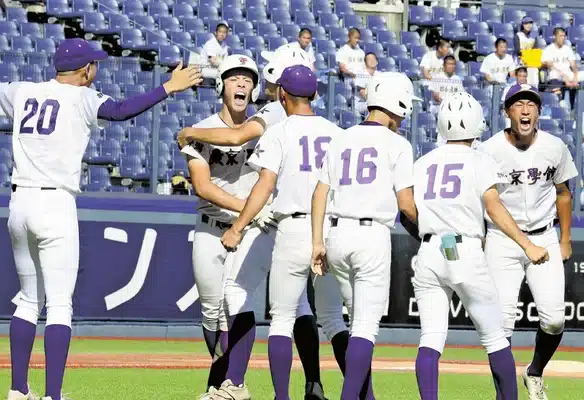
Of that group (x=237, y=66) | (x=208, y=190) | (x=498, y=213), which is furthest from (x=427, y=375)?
(x=237, y=66)

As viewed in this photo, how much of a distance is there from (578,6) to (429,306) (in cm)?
1878

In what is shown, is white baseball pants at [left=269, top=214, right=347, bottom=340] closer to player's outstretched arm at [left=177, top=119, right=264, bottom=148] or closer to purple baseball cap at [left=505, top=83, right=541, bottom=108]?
player's outstretched arm at [left=177, top=119, right=264, bottom=148]

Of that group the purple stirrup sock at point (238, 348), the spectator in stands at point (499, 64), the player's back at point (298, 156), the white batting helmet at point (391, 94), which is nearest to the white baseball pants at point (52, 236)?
the purple stirrup sock at point (238, 348)

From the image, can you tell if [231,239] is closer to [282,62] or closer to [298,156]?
[298,156]

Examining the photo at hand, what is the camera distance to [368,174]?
792 centimetres

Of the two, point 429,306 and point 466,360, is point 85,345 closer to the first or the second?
point 466,360

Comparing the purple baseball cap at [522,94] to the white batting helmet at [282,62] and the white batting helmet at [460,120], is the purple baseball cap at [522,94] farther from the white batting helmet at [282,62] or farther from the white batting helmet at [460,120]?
the white batting helmet at [282,62]

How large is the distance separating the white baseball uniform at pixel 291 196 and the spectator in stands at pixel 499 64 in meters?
13.1

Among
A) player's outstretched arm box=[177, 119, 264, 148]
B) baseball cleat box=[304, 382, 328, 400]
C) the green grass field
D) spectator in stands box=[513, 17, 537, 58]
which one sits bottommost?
the green grass field

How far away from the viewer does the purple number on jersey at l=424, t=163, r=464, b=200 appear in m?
7.85

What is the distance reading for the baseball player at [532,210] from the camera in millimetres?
9445

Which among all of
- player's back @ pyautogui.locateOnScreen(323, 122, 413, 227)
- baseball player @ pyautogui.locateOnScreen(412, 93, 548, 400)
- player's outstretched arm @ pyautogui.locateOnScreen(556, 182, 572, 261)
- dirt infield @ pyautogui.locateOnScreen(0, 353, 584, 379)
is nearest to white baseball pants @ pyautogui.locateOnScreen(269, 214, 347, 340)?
player's back @ pyautogui.locateOnScreen(323, 122, 413, 227)

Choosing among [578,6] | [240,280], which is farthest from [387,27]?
[240,280]

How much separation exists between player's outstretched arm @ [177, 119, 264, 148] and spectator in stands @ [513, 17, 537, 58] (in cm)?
1409
